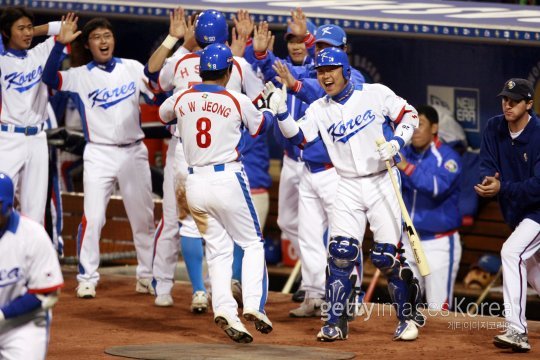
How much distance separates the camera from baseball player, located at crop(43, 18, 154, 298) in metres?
9.51

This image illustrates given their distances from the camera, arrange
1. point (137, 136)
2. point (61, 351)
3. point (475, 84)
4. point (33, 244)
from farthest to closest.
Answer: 1. point (475, 84)
2. point (137, 136)
3. point (61, 351)
4. point (33, 244)

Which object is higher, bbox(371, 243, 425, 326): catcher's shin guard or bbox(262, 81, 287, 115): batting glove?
bbox(262, 81, 287, 115): batting glove

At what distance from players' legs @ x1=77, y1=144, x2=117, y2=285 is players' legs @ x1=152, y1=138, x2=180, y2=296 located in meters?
0.47

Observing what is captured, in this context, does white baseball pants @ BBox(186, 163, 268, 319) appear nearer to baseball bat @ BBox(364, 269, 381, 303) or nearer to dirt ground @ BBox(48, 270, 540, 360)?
dirt ground @ BBox(48, 270, 540, 360)

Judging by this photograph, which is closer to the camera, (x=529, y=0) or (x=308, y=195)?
(x=308, y=195)

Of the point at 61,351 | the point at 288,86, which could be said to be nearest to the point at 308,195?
the point at 288,86

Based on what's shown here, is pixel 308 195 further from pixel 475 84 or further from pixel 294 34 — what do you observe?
pixel 475 84

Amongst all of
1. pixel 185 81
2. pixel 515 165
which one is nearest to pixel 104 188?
pixel 185 81

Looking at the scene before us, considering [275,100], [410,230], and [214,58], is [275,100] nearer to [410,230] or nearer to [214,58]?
[214,58]

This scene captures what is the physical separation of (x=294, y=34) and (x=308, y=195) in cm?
113

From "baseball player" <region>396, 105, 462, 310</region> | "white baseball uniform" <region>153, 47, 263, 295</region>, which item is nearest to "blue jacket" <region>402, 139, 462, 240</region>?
"baseball player" <region>396, 105, 462, 310</region>

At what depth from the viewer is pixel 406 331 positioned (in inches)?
314

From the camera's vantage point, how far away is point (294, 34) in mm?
9164

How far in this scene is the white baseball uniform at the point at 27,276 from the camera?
581 cm
